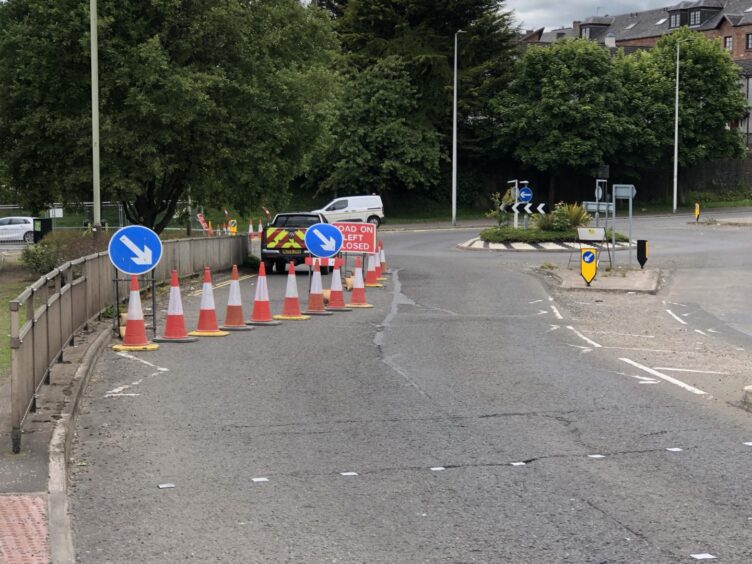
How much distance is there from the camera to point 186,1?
29.4 m

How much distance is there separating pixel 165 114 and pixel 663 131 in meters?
46.2

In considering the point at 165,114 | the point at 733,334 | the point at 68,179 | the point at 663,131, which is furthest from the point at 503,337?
the point at 663,131

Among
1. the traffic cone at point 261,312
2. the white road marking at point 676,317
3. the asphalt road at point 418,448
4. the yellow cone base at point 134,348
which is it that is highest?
the traffic cone at point 261,312

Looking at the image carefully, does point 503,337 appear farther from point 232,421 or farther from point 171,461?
point 171,461

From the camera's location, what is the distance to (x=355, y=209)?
54.2 m

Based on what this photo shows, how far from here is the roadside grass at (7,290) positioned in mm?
13539

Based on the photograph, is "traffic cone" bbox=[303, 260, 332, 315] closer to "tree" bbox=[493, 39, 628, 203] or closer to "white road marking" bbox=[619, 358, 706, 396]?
"white road marking" bbox=[619, 358, 706, 396]

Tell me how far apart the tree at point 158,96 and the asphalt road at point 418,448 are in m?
13.0

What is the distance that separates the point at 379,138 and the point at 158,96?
32589 millimetres

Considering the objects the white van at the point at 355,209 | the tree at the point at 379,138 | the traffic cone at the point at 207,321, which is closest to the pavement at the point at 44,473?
the traffic cone at the point at 207,321

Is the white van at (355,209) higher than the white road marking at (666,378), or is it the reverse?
the white van at (355,209)

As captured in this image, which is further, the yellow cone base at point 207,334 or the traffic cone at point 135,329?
the yellow cone base at point 207,334

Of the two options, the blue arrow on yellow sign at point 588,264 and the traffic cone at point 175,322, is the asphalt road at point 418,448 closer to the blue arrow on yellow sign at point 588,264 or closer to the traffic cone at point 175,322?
the traffic cone at point 175,322

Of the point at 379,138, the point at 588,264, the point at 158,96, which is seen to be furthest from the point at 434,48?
the point at 588,264
